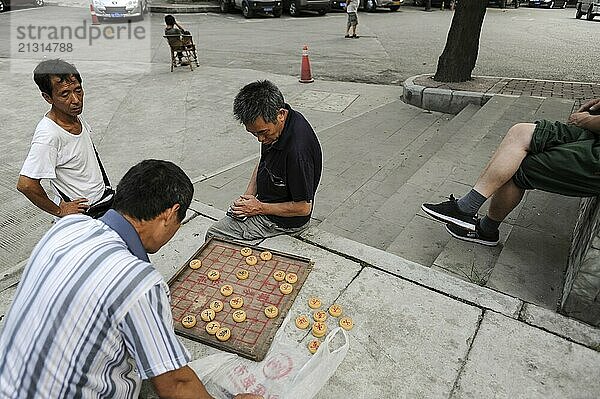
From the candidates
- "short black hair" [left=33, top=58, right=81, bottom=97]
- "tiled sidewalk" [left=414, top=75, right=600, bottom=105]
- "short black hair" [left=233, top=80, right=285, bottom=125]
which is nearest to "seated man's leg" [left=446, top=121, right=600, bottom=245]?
"short black hair" [left=233, top=80, right=285, bottom=125]

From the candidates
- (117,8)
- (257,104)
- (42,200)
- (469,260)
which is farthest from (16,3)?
(469,260)

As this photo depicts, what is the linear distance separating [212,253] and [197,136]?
403cm

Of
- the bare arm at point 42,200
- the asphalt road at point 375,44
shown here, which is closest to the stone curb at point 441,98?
the asphalt road at point 375,44

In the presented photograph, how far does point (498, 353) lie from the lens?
2232 millimetres

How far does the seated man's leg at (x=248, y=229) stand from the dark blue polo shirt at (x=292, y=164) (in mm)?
129

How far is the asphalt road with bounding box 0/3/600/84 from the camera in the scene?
972 cm

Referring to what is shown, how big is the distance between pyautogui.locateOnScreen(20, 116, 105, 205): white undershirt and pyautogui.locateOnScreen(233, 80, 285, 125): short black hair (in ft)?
3.69

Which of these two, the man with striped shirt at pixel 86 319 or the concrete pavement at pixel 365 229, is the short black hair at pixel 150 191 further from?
the concrete pavement at pixel 365 229

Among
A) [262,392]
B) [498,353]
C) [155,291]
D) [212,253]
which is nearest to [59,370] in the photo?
[155,291]

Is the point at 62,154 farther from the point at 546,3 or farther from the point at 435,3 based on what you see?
the point at 546,3

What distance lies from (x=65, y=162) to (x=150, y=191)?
158 centimetres

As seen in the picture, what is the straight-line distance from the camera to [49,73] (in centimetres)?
265

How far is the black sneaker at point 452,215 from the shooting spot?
3.28m

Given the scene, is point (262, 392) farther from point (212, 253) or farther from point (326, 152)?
point (326, 152)
